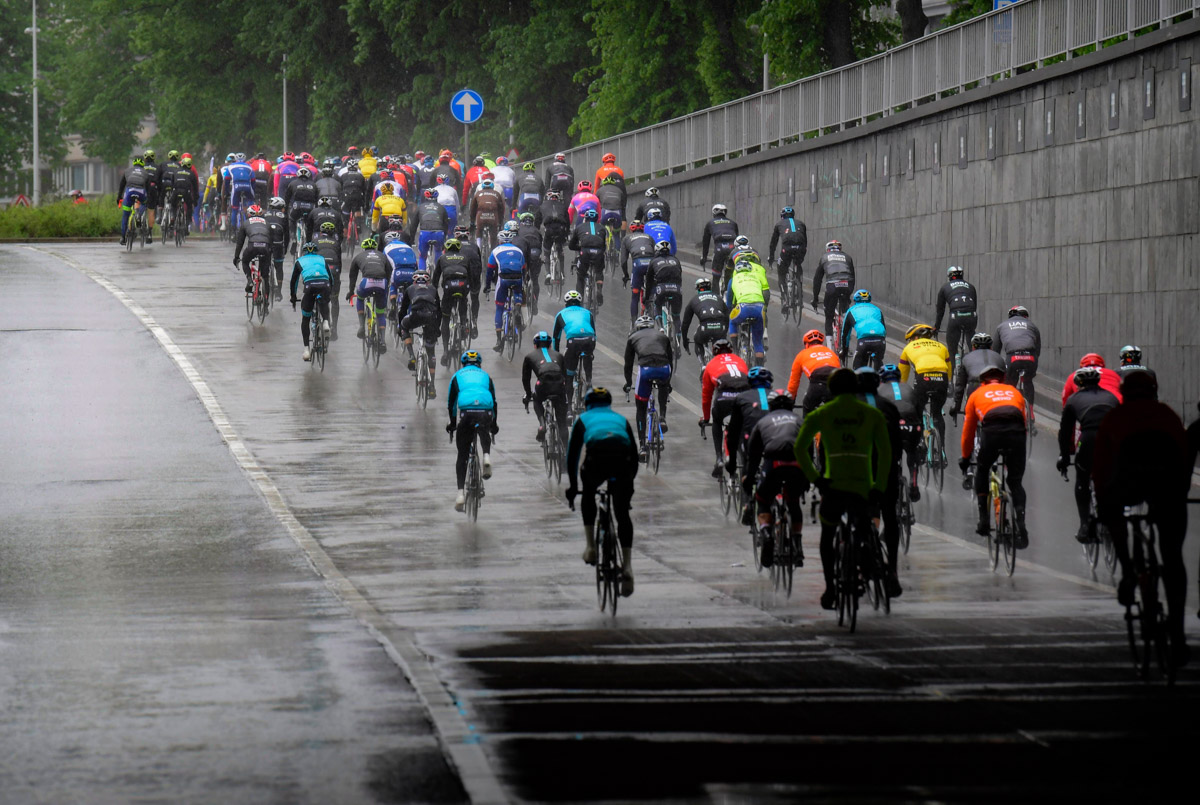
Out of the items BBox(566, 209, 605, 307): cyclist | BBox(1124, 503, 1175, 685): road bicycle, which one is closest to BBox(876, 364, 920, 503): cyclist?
BBox(1124, 503, 1175, 685): road bicycle

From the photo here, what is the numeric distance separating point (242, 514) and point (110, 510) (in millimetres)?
1312

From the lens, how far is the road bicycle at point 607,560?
46.3ft

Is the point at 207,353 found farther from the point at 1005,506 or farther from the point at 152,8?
the point at 152,8

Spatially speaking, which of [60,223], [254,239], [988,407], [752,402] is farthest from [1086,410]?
[60,223]

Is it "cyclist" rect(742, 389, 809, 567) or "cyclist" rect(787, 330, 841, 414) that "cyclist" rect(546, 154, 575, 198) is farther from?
"cyclist" rect(742, 389, 809, 567)

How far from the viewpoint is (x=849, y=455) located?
13.0m

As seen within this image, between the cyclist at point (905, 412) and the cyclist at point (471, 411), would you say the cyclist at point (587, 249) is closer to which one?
the cyclist at point (471, 411)

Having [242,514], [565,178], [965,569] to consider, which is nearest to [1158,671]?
[965,569]

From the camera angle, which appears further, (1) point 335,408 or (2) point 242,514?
(1) point 335,408

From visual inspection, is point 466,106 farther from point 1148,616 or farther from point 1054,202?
point 1148,616

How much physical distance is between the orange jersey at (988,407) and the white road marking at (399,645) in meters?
4.94

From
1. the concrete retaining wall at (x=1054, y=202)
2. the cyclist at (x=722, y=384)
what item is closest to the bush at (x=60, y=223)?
the concrete retaining wall at (x=1054, y=202)

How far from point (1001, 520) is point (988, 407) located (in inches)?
36.6

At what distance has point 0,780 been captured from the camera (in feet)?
27.6
